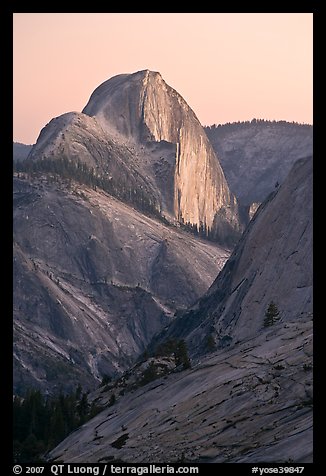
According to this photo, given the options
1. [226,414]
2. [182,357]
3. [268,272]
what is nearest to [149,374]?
[182,357]

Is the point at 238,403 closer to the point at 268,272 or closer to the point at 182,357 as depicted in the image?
the point at 182,357

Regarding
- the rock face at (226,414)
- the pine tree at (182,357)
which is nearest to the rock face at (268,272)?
the pine tree at (182,357)

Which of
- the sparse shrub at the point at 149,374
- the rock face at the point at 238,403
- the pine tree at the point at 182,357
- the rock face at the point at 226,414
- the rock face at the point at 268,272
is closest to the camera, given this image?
the rock face at the point at 226,414

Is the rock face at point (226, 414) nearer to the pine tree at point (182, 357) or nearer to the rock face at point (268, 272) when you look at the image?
the pine tree at point (182, 357)

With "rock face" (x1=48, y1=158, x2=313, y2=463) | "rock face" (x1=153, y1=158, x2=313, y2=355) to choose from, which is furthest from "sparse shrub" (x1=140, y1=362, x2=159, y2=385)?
"rock face" (x1=153, y1=158, x2=313, y2=355)
